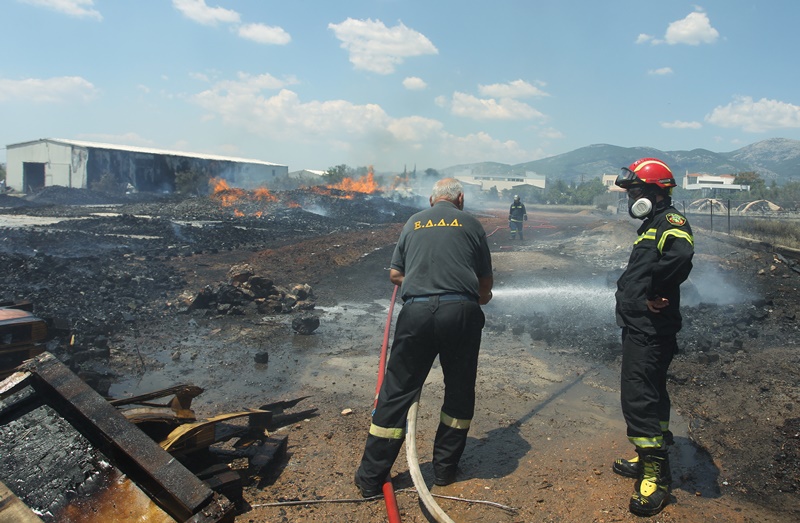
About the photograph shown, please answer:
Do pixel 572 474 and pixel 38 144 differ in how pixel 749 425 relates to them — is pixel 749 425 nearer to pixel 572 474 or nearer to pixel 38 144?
pixel 572 474

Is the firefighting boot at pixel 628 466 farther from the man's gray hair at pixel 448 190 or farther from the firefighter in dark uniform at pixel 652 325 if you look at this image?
the man's gray hair at pixel 448 190

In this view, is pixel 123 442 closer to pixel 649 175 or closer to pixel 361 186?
pixel 649 175

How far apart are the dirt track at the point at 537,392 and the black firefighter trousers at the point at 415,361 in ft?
1.07

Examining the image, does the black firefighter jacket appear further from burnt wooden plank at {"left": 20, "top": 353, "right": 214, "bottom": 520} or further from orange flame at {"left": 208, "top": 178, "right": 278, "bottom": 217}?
orange flame at {"left": 208, "top": 178, "right": 278, "bottom": 217}

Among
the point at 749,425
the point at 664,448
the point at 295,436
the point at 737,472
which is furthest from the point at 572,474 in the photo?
the point at 295,436

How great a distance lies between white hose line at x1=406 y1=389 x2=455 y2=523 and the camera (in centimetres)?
269

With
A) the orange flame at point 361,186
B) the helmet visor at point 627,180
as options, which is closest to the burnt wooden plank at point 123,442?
the helmet visor at point 627,180

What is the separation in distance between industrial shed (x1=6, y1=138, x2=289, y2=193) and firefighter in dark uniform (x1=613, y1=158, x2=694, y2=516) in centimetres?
4473

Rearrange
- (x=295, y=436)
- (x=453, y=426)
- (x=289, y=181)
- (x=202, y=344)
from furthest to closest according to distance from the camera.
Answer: (x=289, y=181), (x=202, y=344), (x=295, y=436), (x=453, y=426)

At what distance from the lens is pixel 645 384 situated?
10.1 ft

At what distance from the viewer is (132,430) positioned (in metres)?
2.27

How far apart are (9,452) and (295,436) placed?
1955 millimetres

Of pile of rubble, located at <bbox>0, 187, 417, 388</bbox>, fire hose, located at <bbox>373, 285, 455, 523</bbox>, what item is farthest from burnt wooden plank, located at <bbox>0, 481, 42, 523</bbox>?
pile of rubble, located at <bbox>0, 187, 417, 388</bbox>

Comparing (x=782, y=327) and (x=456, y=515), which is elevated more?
(x=782, y=327)
